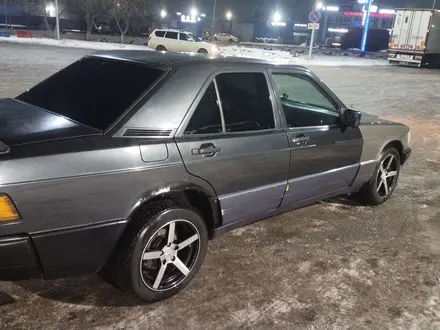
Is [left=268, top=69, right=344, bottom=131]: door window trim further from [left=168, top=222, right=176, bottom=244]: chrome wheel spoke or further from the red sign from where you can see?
the red sign

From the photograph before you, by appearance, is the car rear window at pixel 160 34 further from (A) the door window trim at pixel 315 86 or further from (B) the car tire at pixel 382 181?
(A) the door window trim at pixel 315 86

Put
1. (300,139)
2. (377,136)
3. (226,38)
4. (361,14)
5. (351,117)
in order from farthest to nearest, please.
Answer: (361,14) < (226,38) < (377,136) < (351,117) < (300,139)

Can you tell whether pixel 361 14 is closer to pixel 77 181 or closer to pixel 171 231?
pixel 171 231

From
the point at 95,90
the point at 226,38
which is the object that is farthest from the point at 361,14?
the point at 95,90

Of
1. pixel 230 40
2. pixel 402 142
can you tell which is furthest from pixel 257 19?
pixel 402 142

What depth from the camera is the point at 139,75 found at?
318 centimetres

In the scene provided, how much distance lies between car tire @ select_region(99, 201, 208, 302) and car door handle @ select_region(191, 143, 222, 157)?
36 cm

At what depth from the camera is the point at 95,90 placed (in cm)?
324

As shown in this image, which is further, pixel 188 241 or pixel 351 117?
pixel 351 117

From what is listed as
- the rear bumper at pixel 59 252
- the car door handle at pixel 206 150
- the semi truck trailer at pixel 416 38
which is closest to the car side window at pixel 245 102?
the car door handle at pixel 206 150

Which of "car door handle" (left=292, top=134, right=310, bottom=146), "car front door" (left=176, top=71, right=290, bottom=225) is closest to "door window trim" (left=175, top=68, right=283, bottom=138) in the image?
"car front door" (left=176, top=71, right=290, bottom=225)

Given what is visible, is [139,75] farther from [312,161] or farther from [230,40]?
[230,40]

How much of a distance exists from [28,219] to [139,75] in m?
1.31

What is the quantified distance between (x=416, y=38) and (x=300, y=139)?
27777 mm
